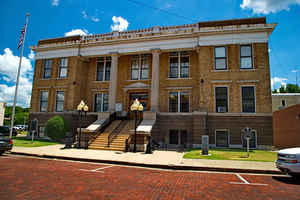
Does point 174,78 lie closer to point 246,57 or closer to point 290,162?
point 246,57

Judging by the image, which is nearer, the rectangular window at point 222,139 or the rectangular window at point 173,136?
the rectangular window at point 222,139

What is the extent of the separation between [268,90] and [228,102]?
3.63 meters

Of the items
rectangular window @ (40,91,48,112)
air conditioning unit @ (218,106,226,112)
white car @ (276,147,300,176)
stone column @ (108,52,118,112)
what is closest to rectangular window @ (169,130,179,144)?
air conditioning unit @ (218,106,226,112)

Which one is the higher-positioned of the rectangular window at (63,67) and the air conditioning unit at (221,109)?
the rectangular window at (63,67)

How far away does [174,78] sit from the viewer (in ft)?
73.6

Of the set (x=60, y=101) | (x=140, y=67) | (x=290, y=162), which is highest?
(x=140, y=67)

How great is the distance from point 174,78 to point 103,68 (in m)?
9.23

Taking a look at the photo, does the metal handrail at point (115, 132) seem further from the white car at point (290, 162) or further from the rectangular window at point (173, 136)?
the white car at point (290, 162)

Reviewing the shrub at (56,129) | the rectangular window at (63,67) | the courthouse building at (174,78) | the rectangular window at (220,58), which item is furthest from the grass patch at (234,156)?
the rectangular window at (63,67)

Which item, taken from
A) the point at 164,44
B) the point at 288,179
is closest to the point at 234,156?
the point at 288,179

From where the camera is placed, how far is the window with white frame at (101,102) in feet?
81.3

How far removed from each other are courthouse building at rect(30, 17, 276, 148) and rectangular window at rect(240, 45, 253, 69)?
3.4 inches

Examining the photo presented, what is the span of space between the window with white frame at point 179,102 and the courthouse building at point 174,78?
0.11 metres

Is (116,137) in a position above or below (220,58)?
below
